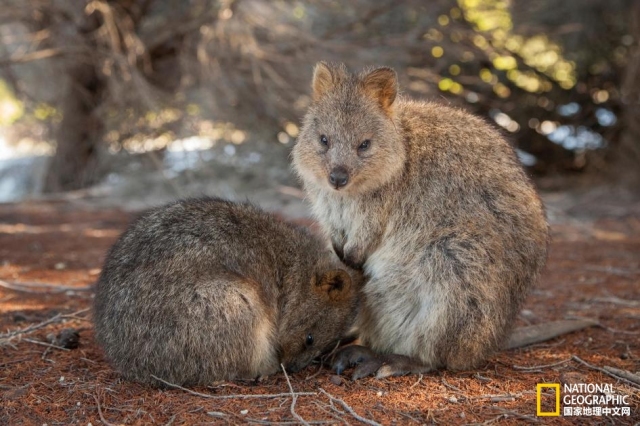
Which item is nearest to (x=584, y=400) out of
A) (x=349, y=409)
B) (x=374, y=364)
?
(x=374, y=364)

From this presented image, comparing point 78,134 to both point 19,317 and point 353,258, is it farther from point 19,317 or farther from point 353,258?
point 353,258

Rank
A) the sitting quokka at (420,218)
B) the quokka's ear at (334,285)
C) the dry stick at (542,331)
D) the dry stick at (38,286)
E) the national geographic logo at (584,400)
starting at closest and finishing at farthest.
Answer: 1. the national geographic logo at (584,400)
2. the sitting quokka at (420,218)
3. the quokka's ear at (334,285)
4. the dry stick at (542,331)
5. the dry stick at (38,286)

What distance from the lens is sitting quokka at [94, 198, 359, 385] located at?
412 centimetres

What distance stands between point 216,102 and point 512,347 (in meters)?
7.94

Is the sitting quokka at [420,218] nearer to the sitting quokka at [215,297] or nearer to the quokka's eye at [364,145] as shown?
the quokka's eye at [364,145]

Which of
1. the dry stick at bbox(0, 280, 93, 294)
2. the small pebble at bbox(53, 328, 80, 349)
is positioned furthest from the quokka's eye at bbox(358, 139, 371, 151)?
the dry stick at bbox(0, 280, 93, 294)

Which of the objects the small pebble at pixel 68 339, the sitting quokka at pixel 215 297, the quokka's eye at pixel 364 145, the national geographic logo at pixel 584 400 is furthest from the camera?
the small pebble at pixel 68 339

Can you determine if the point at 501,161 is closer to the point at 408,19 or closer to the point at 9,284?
the point at 9,284

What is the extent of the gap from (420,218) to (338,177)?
2.01ft

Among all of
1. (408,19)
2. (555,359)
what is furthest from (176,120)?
(555,359)

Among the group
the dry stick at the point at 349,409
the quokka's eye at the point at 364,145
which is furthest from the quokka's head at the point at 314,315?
the quokka's eye at the point at 364,145

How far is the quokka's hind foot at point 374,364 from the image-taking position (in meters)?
4.48

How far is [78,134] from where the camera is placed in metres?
13.3

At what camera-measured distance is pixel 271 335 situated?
446 cm
